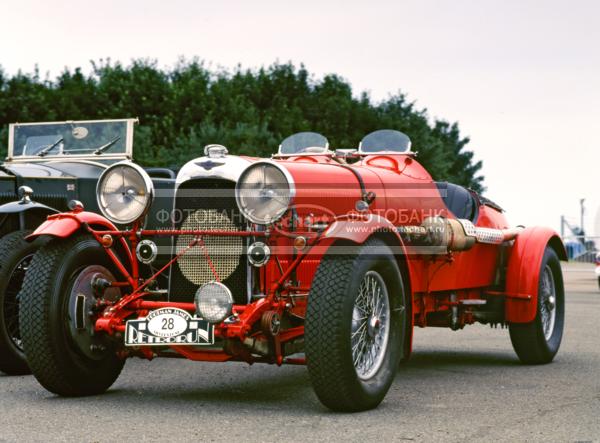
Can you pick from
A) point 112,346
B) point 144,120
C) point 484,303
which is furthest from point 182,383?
point 144,120

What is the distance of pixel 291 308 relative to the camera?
5.79 m

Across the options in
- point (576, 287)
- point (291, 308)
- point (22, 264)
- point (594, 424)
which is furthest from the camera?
point (576, 287)

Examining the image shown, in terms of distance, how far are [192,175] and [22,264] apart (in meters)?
1.98

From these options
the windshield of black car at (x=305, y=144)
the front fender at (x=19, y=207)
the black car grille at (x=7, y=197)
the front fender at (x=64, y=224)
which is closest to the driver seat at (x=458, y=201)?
the windshield of black car at (x=305, y=144)

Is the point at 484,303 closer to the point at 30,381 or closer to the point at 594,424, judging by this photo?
the point at 594,424

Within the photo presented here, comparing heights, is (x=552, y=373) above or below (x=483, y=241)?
below

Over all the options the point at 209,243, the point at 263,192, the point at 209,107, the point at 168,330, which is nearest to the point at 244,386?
the point at 209,243

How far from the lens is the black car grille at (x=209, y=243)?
6.02m

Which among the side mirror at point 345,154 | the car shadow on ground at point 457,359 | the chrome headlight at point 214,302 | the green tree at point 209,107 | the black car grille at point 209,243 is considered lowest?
the car shadow on ground at point 457,359

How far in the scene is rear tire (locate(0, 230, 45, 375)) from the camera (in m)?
7.14

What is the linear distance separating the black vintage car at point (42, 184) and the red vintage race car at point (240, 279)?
2.11 feet

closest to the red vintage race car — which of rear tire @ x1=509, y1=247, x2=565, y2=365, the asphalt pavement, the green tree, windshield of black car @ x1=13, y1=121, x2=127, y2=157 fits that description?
the asphalt pavement

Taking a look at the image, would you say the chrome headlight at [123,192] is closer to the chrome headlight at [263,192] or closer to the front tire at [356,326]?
the chrome headlight at [263,192]

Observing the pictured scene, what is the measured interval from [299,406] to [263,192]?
50.7 inches
